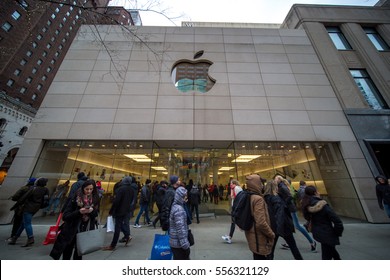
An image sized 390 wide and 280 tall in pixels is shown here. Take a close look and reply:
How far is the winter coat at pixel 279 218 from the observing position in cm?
328

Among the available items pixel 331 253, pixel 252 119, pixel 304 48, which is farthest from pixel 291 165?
pixel 304 48

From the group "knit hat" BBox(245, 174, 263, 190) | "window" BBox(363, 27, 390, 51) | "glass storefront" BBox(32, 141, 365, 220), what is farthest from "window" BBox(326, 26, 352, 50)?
"knit hat" BBox(245, 174, 263, 190)

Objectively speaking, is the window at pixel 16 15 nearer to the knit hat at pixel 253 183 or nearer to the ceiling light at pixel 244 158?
the ceiling light at pixel 244 158

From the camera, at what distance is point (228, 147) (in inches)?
383

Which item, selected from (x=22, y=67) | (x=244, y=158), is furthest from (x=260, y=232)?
(x=22, y=67)

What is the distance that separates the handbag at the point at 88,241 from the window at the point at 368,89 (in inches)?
598

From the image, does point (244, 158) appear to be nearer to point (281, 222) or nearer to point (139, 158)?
point (281, 222)

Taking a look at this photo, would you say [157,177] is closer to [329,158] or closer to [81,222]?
[81,222]

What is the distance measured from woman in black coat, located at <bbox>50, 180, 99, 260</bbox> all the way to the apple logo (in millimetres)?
8691

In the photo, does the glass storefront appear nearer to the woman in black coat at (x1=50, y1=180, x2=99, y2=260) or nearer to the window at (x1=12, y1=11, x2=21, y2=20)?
the woman in black coat at (x1=50, y1=180, x2=99, y2=260)

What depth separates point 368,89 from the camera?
403 inches

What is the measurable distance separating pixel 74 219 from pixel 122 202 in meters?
1.73

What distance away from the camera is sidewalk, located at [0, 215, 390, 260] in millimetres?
3920

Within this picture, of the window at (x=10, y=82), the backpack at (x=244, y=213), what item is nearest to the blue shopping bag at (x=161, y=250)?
the backpack at (x=244, y=213)
